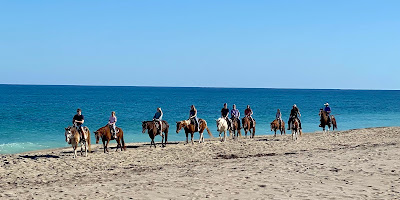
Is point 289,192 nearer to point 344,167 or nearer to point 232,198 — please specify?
point 232,198

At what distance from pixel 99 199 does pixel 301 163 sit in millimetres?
7496

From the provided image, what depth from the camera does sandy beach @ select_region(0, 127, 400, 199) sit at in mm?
11062

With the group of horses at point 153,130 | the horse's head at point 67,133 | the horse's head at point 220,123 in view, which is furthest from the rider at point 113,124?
the horse's head at point 220,123

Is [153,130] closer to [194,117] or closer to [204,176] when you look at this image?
[194,117]

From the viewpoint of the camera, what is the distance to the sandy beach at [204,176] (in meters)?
11.1

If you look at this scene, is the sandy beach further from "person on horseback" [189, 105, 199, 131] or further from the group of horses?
"person on horseback" [189, 105, 199, 131]

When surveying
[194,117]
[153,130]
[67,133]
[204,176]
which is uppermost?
[194,117]

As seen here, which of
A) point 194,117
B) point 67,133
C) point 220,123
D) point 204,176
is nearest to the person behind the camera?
point 204,176

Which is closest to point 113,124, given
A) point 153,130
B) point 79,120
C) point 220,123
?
point 79,120

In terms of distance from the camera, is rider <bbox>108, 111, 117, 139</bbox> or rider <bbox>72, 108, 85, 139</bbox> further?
rider <bbox>108, 111, 117, 139</bbox>

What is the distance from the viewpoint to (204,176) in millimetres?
13469

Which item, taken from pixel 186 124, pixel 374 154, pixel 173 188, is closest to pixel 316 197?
pixel 173 188

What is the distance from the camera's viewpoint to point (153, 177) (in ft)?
44.6

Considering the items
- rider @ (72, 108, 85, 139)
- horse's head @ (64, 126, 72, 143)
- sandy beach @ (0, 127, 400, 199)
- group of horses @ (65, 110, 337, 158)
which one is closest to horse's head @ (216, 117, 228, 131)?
group of horses @ (65, 110, 337, 158)
